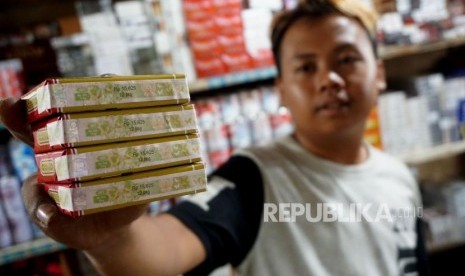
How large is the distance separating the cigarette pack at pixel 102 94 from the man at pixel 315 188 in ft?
1.26

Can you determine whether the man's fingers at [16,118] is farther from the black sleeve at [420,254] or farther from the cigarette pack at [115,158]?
the black sleeve at [420,254]

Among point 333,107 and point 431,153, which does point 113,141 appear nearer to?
point 333,107

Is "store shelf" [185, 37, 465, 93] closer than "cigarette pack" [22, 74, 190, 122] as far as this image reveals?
No

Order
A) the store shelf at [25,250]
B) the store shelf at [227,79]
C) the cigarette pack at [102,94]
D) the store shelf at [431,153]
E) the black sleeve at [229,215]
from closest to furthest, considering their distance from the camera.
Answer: the cigarette pack at [102,94], the black sleeve at [229,215], the store shelf at [25,250], the store shelf at [227,79], the store shelf at [431,153]

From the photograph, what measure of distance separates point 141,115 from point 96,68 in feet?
3.30

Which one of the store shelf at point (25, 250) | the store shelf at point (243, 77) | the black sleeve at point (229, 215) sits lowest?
the store shelf at point (25, 250)

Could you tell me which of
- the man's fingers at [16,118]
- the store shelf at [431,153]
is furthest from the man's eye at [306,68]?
the store shelf at [431,153]

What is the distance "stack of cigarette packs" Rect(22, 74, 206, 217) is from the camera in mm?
459

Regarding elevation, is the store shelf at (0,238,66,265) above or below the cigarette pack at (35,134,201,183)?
below

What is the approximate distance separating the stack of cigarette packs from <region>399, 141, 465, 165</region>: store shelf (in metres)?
1.48

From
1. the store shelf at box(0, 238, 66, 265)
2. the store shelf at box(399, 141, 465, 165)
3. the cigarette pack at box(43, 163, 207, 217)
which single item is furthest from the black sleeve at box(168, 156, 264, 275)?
the store shelf at box(399, 141, 465, 165)

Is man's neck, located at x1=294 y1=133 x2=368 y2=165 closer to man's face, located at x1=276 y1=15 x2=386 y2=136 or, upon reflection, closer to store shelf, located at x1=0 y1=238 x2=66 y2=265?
man's face, located at x1=276 y1=15 x2=386 y2=136

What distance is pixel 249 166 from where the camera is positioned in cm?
104

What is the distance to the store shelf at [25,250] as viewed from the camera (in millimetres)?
1312
